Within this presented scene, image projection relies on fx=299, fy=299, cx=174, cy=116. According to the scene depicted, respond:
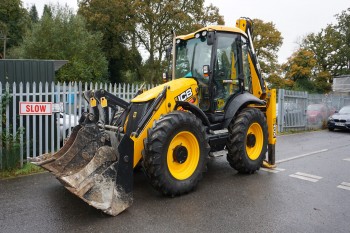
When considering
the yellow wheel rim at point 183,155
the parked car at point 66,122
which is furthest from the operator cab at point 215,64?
the parked car at point 66,122

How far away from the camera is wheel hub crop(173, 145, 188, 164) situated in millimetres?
4684

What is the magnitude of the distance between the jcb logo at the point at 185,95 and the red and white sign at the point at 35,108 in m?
3.25

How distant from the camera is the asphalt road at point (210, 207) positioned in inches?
148

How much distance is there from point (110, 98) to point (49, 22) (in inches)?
881

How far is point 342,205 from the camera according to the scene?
462 centimetres

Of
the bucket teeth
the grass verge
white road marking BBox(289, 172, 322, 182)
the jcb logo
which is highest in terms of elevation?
the jcb logo

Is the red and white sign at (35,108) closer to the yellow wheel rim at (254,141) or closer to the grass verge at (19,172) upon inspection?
the grass verge at (19,172)

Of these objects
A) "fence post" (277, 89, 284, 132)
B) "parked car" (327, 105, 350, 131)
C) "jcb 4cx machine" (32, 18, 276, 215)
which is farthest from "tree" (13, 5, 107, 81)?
"jcb 4cx machine" (32, 18, 276, 215)

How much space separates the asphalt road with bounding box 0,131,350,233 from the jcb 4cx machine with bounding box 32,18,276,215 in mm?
281

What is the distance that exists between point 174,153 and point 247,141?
6.66 feet

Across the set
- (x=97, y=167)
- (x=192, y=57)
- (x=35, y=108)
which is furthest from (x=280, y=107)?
(x=97, y=167)

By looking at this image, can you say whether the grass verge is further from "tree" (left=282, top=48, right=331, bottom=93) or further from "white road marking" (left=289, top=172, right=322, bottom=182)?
"tree" (left=282, top=48, right=331, bottom=93)

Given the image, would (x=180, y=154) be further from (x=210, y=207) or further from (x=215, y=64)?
(x=215, y=64)

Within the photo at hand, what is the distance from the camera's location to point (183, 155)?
4.79 metres
